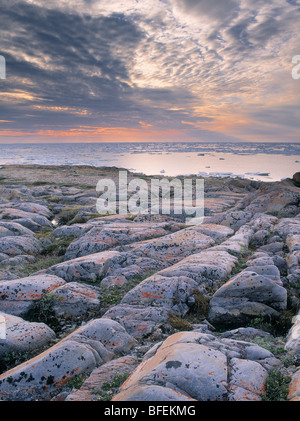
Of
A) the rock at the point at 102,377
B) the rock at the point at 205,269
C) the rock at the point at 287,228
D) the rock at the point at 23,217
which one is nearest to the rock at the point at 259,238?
the rock at the point at 287,228

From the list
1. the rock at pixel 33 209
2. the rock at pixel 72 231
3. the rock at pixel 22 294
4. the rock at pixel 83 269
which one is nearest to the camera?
the rock at pixel 22 294

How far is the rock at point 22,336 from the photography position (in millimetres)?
8515

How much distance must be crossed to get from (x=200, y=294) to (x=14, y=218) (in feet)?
63.9

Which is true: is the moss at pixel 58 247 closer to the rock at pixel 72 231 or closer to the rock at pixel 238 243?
the rock at pixel 72 231

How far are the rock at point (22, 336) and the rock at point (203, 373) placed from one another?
4.01 meters

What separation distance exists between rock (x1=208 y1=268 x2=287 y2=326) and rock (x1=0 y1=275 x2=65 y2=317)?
7235mm

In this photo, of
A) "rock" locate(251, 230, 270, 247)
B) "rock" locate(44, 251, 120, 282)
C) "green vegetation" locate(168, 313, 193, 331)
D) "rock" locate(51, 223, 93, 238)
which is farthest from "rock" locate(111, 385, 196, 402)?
"rock" locate(51, 223, 93, 238)

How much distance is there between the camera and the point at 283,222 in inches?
757

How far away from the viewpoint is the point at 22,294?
1155 cm

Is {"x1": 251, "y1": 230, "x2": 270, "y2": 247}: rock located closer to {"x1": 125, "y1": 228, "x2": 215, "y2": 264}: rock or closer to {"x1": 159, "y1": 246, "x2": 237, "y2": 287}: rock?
{"x1": 125, "y1": 228, "x2": 215, "y2": 264}: rock

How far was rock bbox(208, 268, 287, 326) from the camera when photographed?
10.3 m

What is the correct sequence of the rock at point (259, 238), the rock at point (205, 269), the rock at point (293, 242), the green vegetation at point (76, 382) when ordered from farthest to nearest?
the rock at point (259, 238) < the rock at point (293, 242) < the rock at point (205, 269) < the green vegetation at point (76, 382)

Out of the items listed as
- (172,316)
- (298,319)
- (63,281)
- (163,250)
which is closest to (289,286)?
(298,319)

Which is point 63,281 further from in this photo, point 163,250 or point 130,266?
point 163,250
